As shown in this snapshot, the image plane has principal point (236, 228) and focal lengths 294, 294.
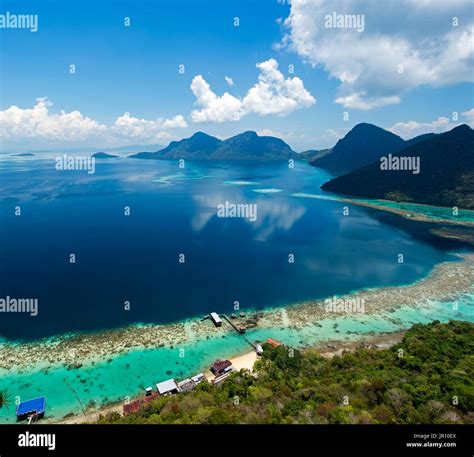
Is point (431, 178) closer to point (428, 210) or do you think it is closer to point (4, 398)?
point (428, 210)

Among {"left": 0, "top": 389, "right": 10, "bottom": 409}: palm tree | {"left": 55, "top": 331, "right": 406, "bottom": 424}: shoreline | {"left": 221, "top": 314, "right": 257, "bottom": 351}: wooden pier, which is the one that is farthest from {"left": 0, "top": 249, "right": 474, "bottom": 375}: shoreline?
{"left": 55, "top": 331, "right": 406, "bottom": 424}: shoreline

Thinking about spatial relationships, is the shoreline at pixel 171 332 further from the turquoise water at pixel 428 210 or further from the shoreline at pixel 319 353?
the turquoise water at pixel 428 210

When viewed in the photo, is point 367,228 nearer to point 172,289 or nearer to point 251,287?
point 251,287

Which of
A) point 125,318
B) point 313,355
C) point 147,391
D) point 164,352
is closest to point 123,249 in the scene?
point 125,318

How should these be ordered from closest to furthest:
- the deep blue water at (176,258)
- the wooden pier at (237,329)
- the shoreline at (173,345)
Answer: the shoreline at (173,345)
the wooden pier at (237,329)
the deep blue water at (176,258)

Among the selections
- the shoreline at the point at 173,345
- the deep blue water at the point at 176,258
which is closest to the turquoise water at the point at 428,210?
the deep blue water at the point at 176,258
